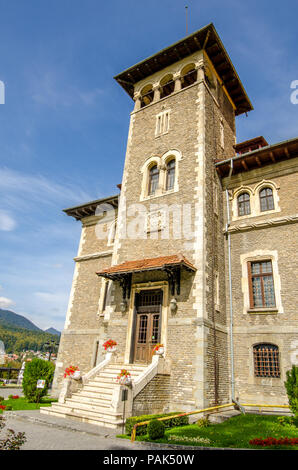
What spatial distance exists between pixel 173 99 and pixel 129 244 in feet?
31.8

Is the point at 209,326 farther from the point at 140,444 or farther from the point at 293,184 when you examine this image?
the point at 293,184

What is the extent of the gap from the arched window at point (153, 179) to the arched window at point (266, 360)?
9.74 m

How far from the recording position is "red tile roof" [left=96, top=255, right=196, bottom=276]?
43.9 feet

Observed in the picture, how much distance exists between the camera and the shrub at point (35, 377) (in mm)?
15719

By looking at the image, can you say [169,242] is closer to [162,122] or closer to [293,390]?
[293,390]

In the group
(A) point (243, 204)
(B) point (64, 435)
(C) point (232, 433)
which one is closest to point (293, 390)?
(C) point (232, 433)

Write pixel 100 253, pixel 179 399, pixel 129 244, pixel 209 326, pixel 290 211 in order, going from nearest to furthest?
pixel 179 399, pixel 209 326, pixel 290 211, pixel 129 244, pixel 100 253

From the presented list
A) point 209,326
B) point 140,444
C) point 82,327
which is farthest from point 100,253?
point 140,444

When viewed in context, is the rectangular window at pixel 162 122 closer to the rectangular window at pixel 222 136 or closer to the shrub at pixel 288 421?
the rectangular window at pixel 222 136

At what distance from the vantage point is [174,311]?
45.3ft

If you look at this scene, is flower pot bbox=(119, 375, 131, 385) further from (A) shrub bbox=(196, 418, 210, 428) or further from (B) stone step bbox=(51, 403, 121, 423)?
(A) shrub bbox=(196, 418, 210, 428)

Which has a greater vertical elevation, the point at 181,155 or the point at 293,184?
the point at 181,155
